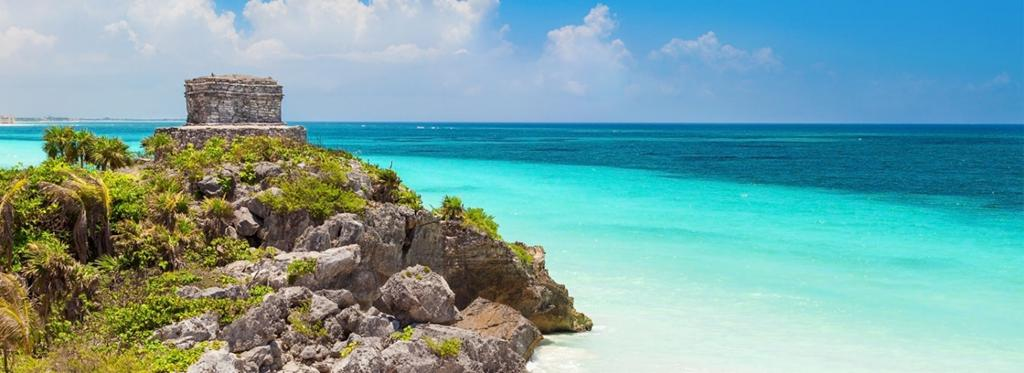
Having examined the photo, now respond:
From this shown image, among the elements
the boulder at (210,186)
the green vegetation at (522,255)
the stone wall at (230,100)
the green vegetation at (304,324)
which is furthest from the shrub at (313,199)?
the stone wall at (230,100)

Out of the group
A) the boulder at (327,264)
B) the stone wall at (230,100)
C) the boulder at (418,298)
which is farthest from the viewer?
the stone wall at (230,100)

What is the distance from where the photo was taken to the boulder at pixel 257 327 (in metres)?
10.2

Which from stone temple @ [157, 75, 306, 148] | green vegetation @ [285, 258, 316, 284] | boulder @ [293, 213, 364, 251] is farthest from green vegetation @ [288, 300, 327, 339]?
stone temple @ [157, 75, 306, 148]

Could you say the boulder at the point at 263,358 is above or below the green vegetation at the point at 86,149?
below

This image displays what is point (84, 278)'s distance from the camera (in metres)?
11.0

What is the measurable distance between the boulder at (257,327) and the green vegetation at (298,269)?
0.80 meters

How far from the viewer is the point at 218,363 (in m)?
9.30

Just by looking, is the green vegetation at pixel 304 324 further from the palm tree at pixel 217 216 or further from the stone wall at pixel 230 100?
the stone wall at pixel 230 100

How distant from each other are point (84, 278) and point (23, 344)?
277 cm

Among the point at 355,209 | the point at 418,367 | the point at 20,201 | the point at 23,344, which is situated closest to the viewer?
the point at 23,344

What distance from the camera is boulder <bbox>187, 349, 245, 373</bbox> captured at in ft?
30.1

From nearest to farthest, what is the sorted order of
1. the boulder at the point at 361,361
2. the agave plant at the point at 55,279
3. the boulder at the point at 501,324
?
1. the boulder at the point at 361,361
2. the agave plant at the point at 55,279
3. the boulder at the point at 501,324

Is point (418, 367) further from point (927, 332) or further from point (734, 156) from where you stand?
point (734, 156)

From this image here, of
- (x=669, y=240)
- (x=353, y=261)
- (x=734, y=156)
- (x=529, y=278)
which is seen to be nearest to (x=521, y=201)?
(x=669, y=240)
